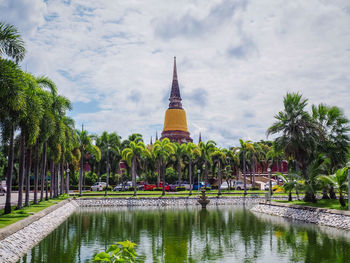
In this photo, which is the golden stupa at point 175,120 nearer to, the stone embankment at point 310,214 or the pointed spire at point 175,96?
the pointed spire at point 175,96

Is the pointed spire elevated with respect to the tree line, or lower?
elevated

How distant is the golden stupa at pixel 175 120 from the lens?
94.3 metres

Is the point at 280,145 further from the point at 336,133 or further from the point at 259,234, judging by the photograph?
the point at 259,234

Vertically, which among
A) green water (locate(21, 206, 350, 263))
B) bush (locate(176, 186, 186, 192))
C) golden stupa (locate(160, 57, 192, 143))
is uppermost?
golden stupa (locate(160, 57, 192, 143))

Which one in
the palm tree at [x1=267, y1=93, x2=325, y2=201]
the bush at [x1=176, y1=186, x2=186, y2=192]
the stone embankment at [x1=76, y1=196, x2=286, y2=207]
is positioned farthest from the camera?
the bush at [x1=176, y1=186, x2=186, y2=192]

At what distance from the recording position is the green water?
1542 cm

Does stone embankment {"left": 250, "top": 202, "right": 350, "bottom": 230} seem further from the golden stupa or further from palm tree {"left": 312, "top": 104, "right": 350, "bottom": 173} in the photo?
the golden stupa

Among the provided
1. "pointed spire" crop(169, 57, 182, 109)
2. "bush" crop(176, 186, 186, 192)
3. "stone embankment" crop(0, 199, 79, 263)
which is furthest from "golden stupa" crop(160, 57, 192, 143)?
"stone embankment" crop(0, 199, 79, 263)

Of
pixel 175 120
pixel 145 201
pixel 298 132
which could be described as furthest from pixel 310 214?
pixel 175 120

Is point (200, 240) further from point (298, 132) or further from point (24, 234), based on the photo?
point (298, 132)

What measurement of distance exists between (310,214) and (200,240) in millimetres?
11425

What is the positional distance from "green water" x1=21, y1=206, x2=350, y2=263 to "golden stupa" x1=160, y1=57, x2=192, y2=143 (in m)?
66.0

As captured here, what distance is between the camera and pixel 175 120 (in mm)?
96312

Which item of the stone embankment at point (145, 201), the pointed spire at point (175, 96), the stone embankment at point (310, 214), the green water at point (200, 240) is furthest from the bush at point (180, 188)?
the pointed spire at point (175, 96)
